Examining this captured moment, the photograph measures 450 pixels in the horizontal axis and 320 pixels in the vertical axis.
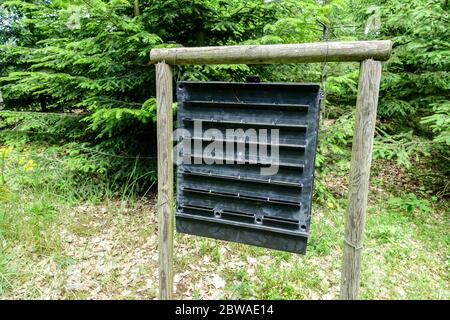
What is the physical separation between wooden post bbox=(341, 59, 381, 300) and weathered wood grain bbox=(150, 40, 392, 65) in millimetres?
82

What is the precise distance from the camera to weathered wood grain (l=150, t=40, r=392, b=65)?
1.83m

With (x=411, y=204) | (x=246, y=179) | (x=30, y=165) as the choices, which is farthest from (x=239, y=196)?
(x=30, y=165)

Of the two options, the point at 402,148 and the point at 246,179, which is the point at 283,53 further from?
the point at 402,148

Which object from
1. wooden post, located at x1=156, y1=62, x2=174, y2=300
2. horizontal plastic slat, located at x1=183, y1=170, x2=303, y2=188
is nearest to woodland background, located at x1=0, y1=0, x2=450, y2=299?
wooden post, located at x1=156, y1=62, x2=174, y2=300

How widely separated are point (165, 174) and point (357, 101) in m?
1.50

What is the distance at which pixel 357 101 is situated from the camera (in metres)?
1.93

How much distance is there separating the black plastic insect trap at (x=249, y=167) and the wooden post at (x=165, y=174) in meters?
0.11

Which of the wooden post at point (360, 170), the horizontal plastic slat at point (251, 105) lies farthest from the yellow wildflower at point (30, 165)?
the wooden post at point (360, 170)

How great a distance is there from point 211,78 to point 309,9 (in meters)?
1.59

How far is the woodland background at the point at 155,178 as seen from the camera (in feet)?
9.88

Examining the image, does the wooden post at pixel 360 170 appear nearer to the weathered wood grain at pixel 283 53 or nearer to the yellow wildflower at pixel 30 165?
the weathered wood grain at pixel 283 53

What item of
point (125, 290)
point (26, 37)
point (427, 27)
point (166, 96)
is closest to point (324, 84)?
point (427, 27)

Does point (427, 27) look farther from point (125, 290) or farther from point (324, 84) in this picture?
point (125, 290)

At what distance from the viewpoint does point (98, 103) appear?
416 cm
